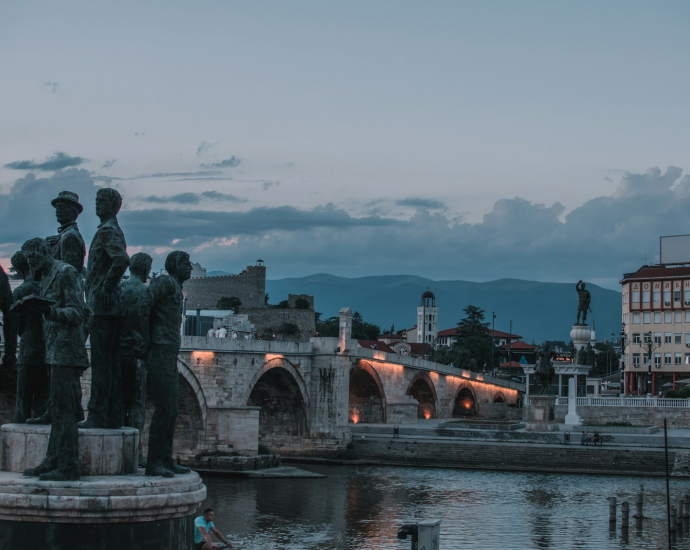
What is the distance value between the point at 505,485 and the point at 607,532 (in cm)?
1003

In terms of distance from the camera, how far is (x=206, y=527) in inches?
553

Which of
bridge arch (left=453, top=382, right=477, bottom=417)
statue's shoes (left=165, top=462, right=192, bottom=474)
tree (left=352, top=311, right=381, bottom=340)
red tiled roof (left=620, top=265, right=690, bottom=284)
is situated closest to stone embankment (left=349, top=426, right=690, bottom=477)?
bridge arch (left=453, top=382, right=477, bottom=417)

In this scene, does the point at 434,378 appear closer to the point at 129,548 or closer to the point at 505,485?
the point at 505,485

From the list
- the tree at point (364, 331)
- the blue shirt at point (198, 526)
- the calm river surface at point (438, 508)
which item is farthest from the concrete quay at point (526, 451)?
the tree at point (364, 331)

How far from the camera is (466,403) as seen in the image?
7506 centimetres

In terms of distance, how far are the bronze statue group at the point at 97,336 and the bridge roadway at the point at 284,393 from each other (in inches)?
1220

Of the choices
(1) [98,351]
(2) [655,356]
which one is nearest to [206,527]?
(1) [98,351]

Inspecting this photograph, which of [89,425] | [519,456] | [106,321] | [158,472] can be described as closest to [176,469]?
[158,472]

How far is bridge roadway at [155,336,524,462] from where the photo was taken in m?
40.2

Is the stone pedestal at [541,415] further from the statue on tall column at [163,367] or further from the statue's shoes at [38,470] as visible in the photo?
the statue's shoes at [38,470]

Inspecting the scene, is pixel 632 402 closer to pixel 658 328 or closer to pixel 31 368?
pixel 658 328

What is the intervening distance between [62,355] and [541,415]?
40.7 m

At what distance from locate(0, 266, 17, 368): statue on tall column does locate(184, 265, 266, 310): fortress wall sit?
85.5 metres

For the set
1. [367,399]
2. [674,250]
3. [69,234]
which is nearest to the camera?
[69,234]
